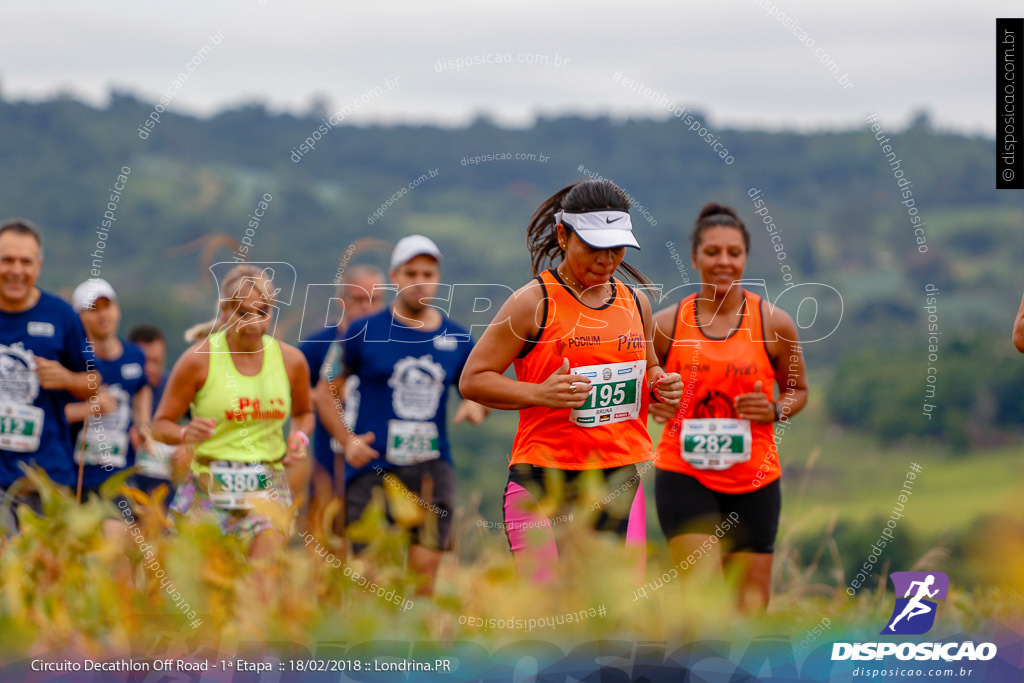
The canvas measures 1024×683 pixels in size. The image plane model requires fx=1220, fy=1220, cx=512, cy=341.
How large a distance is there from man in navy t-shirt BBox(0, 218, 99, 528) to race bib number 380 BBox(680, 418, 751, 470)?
272 cm

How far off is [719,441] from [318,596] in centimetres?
297

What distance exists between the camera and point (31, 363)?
213 inches

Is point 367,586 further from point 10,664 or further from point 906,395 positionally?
point 906,395

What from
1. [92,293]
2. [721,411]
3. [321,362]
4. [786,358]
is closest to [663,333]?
[721,411]

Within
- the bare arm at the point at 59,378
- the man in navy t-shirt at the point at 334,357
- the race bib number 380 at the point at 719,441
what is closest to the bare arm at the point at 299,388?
the man in navy t-shirt at the point at 334,357

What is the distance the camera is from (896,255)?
61.3 metres

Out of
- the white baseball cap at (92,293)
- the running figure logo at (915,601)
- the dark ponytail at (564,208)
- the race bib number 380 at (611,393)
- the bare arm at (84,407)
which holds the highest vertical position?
the dark ponytail at (564,208)

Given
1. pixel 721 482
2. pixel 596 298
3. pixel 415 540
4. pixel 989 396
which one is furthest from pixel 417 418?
pixel 989 396

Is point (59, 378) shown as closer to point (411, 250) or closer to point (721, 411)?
point (411, 250)

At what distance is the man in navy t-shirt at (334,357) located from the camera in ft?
20.9

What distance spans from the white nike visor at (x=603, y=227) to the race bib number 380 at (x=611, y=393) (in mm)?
412

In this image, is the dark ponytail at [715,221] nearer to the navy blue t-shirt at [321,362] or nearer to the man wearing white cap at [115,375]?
the navy blue t-shirt at [321,362]

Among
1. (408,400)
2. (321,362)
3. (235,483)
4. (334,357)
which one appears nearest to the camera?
(235,483)

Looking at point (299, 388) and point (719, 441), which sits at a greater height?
point (299, 388)
